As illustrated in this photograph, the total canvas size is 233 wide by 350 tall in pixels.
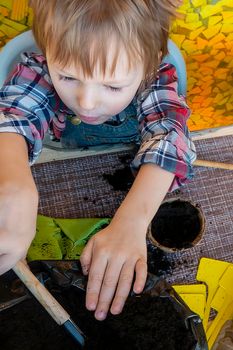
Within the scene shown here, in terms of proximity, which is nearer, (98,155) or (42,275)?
(42,275)

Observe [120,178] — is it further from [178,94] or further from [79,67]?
[79,67]

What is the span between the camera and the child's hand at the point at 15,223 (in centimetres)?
68

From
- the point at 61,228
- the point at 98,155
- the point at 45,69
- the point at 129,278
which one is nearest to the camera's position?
the point at 129,278

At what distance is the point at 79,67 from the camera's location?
0.72m

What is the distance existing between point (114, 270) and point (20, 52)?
488mm

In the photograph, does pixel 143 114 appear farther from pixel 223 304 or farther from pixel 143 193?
pixel 223 304

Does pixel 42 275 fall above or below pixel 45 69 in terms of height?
below

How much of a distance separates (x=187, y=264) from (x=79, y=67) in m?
0.54

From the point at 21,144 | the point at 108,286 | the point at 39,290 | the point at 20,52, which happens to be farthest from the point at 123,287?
the point at 20,52

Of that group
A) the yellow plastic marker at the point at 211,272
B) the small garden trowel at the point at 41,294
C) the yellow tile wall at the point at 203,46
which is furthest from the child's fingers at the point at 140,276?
the yellow tile wall at the point at 203,46

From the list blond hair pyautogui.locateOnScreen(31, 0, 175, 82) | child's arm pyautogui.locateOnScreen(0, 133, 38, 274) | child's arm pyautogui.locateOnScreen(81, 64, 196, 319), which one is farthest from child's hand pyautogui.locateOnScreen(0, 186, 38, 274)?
blond hair pyautogui.locateOnScreen(31, 0, 175, 82)

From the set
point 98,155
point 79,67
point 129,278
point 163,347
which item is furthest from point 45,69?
point 163,347

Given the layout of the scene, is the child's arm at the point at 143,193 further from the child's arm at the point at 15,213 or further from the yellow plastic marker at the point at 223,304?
the yellow plastic marker at the point at 223,304

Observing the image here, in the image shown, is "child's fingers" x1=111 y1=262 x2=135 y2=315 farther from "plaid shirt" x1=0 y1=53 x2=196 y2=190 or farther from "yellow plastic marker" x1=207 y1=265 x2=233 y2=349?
"yellow plastic marker" x1=207 y1=265 x2=233 y2=349
